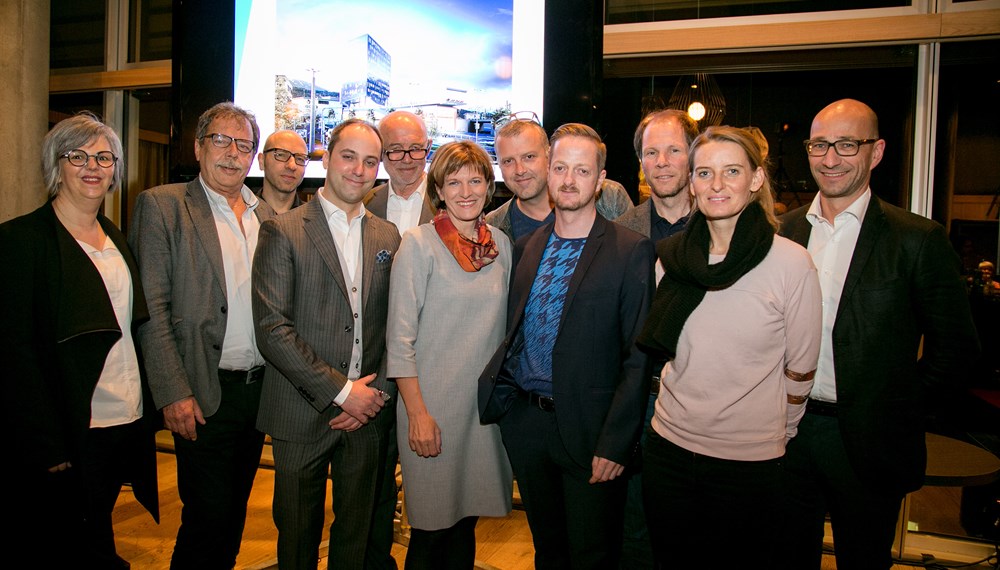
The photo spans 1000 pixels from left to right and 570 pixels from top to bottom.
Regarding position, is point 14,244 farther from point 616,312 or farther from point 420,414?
point 616,312

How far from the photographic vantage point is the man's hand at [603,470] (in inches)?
78.0

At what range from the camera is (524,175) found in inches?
103

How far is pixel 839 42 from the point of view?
375 centimetres

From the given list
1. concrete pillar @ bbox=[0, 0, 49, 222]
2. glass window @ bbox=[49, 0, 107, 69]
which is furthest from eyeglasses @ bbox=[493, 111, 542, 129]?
glass window @ bbox=[49, 0, 107, 69]

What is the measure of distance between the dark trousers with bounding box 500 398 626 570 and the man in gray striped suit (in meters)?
0.53

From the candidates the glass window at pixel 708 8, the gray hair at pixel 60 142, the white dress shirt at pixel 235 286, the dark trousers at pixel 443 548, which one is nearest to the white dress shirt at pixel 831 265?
the dark trousers at pixel 443 548

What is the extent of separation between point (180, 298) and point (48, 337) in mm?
415

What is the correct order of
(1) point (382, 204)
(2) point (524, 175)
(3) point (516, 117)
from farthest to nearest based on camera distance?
1. (3) point (516, 117)
2. (1) point (382, 204)
3. (2) point (524, 175)

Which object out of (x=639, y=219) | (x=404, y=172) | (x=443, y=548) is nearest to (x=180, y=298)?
(x=404, y=172)

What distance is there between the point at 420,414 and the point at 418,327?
0.28m

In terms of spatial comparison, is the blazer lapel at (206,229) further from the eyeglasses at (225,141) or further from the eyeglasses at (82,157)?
the eyeglasses at (82,157)

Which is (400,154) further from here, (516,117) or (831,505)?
(831,505)

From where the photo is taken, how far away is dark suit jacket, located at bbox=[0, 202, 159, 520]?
201 cm

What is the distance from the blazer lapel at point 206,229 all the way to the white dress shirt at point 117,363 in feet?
0.86
